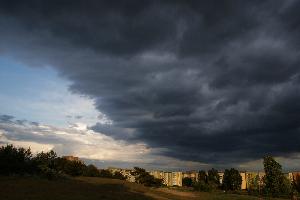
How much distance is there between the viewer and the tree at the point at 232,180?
119 m

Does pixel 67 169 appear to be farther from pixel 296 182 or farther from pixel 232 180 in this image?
pixel 296 182

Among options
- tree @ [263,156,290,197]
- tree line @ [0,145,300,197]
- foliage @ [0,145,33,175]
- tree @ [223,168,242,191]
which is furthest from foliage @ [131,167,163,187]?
tree @ [223,168,242,191]

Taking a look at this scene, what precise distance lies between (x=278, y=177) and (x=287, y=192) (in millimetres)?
4023

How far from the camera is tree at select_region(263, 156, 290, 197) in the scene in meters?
87.4

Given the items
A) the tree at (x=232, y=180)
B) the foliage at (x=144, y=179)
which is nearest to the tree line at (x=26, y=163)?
the foliage at (x=144, y=179)

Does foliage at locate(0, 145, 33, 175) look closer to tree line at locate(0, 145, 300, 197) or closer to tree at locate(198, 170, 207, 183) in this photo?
tree line at locate(0, 145, 300, 197)

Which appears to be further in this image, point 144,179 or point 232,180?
point 232,180

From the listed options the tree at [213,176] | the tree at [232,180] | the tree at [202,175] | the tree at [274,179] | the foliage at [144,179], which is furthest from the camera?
the tree at [202,175]

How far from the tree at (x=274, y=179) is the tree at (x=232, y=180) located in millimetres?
28729

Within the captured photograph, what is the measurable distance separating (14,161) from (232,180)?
91.7 meters

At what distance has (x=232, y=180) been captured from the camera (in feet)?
391

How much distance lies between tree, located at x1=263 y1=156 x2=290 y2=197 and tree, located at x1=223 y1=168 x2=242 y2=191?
94.3ft

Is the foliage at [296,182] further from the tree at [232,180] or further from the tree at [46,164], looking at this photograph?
the tree at [46,164]

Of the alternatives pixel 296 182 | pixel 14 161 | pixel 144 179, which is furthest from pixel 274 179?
pixel 14 161
